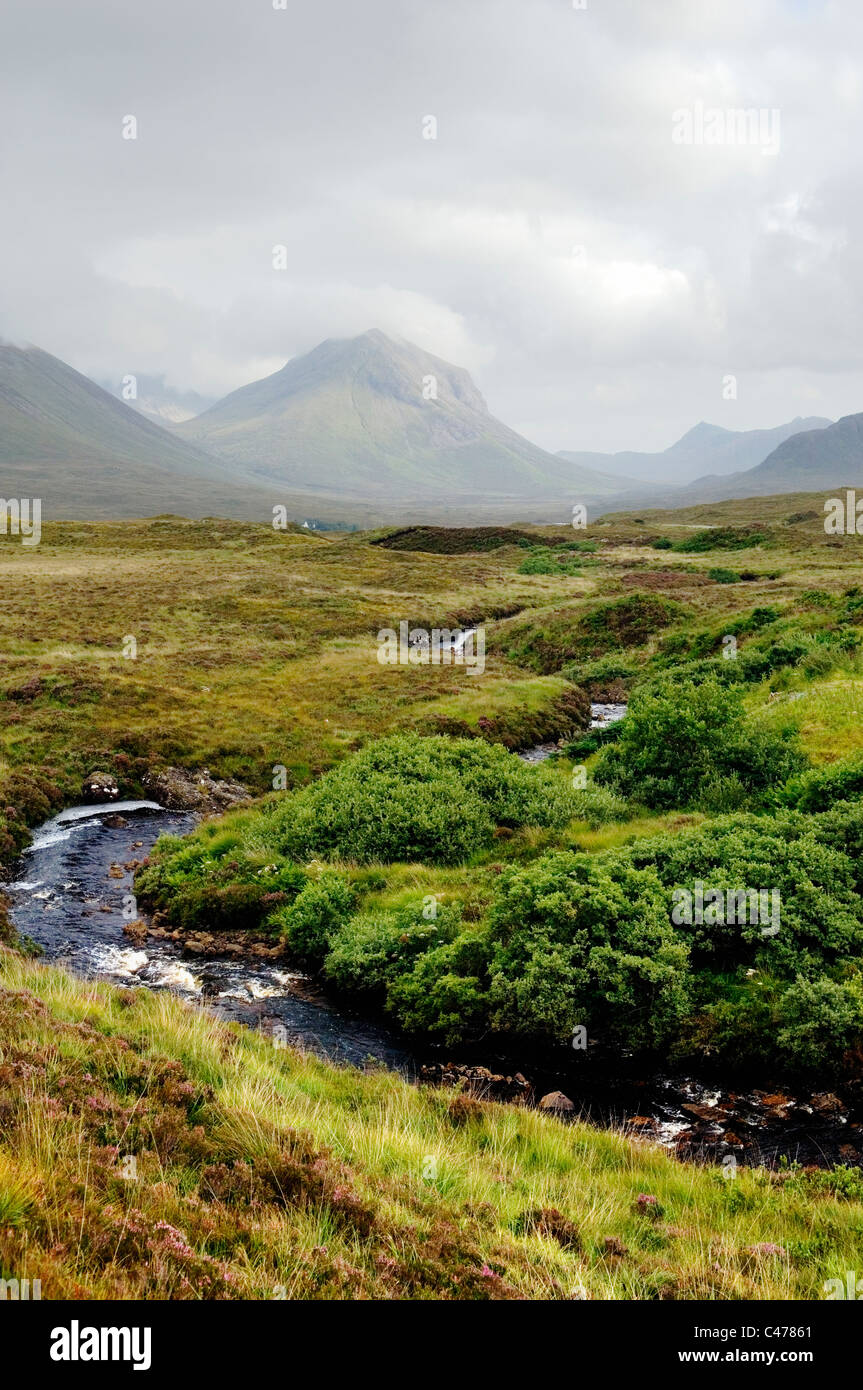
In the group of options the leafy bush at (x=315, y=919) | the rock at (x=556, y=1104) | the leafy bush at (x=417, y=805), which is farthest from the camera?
the leafy bush at (x=417, y=805)

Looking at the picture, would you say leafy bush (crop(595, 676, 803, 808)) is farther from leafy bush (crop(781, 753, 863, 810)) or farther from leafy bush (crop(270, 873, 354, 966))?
leafy bush (crop(270, 873, 354, 966))

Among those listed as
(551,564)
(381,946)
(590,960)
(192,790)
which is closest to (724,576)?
(551,564)

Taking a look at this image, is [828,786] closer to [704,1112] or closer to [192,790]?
[704,1112]

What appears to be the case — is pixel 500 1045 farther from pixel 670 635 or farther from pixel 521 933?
pixel 670 635

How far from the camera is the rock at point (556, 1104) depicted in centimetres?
1177

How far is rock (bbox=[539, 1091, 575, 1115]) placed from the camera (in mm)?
11773

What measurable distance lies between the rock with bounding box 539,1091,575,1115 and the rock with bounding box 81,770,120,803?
20047 millimetres

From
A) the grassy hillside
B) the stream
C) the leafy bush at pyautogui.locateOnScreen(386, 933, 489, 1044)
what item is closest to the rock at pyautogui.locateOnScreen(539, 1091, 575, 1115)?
the stream

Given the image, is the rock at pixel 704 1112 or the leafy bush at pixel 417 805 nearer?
the rock at pixel 704 1112

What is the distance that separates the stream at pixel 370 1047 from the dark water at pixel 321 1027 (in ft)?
0.08

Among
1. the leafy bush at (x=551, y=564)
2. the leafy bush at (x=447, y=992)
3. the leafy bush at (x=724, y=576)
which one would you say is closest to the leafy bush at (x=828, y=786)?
the leafy bush at (x=447, y=992)

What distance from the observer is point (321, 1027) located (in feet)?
47.2

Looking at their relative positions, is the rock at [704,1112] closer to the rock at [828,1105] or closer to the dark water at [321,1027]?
the dark water at [321,1027]
